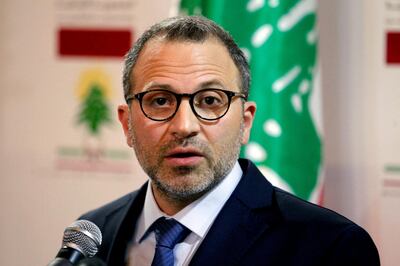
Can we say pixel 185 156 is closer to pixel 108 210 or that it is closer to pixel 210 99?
pixel 210 99

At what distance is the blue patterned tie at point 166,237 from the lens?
70.0 inches

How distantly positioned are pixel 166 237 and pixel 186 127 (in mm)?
363

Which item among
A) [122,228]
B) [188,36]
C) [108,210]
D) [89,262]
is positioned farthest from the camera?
[108,210]

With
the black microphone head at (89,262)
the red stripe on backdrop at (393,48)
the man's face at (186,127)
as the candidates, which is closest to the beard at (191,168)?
the man's face at (186,127)

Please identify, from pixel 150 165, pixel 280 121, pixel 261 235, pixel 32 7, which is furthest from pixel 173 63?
pixel 32 7

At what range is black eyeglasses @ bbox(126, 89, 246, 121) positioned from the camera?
1.73 m

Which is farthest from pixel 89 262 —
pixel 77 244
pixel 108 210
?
pixel 108 210

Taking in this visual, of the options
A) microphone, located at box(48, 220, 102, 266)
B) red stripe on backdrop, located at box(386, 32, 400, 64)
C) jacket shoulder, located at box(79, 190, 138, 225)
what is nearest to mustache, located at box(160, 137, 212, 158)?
microphone, located at box(48, 220, 102, 266)

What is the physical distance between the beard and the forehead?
17cm

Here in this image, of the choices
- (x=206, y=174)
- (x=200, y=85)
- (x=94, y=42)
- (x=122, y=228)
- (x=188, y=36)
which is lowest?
(x=122, y=228)

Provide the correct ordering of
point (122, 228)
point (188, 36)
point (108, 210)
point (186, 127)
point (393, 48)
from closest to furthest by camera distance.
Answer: point (186, 127) → point (188, 36) → point (122, 228) → point (108, 210) → point (393, 48)

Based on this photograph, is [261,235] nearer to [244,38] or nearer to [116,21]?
[244,38]

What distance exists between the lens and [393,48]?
279 cm

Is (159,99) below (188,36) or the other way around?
below
